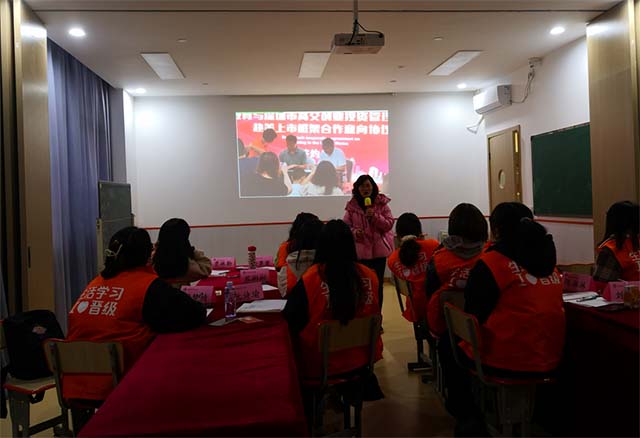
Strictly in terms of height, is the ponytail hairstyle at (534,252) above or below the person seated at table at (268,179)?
below

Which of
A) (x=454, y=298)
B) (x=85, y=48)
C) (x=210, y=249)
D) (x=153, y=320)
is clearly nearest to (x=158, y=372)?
(x=153, y=320)

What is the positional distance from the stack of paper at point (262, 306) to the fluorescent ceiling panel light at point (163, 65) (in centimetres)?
349

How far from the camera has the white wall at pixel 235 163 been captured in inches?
278

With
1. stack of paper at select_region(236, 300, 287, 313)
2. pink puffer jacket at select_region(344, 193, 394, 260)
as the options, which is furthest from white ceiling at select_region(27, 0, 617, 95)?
stack of paper at select_region(236, 300, 287, 313)

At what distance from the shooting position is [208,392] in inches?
54.7

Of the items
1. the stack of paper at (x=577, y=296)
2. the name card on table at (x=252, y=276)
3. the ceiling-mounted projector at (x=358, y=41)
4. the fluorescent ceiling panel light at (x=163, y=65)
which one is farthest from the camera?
the fluorescent ceiling panel light at (x=163, y=65)

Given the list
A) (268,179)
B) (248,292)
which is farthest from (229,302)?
(268,179)

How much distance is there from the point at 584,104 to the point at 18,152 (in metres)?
5.05

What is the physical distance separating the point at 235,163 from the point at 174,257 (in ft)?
14.8

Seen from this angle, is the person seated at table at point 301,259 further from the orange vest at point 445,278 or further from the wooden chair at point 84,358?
the wooden chair at point 84,358

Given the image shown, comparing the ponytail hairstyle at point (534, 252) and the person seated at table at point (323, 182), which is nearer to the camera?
the ponytail hairstyle at point (534, 252)

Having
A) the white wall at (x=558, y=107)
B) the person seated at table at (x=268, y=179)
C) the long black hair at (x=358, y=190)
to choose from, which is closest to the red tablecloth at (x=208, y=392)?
the long black hair at (x=358, y=190)

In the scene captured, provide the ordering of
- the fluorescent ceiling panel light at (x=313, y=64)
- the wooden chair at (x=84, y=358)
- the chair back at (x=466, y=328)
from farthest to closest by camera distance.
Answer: the fluorescent ceiling panel light at (x=313, y=64) → the chair back at (x=466, y=328) → the wooden chair at (x=84, y=358)

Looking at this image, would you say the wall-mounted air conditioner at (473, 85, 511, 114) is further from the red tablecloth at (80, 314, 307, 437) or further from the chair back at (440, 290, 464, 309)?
the red tablecloth at (80, 314, 307, 437)
